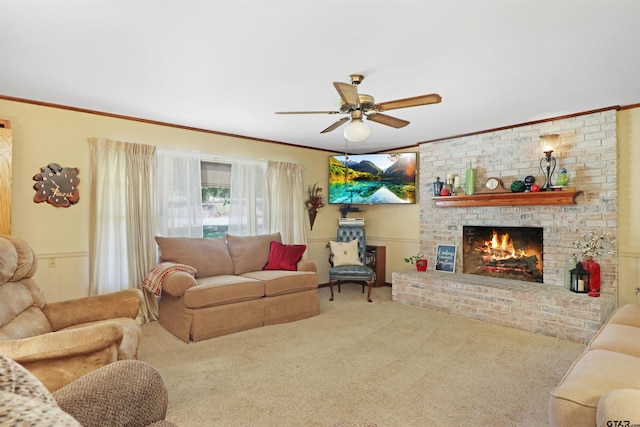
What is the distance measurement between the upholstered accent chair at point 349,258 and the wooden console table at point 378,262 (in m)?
0.18

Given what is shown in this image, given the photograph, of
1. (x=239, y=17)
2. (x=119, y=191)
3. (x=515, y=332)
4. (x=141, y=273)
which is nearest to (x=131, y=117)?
(x=119, y=191)

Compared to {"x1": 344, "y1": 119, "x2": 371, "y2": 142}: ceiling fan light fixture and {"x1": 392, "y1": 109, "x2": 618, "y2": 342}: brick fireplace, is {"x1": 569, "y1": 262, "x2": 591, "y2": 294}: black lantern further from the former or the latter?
{"x1": 344, "y1": 119, "x2": 371, "y2": 142}: ceiling fan light fixture

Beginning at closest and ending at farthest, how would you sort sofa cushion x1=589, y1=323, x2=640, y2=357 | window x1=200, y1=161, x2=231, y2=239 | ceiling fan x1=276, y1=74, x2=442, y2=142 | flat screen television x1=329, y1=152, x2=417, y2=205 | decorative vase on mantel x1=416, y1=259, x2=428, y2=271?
1. sofa cushion x1=589, y1=323, x2=640, y2=357
2. ceiling fan x1=276, y1=74, x2=442, y2=142
3. window x1=200, y1=161, x2=231, y2=239
4. decorative vase on mantel x1=416, y1=259, x2=428, y2=271
5. flat screen television x1=329, y1=152, x2=417, y2=205

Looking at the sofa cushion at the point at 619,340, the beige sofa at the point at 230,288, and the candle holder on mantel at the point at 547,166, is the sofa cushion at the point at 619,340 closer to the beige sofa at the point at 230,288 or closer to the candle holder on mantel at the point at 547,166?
the candle holder on mantel at the point at 547,166

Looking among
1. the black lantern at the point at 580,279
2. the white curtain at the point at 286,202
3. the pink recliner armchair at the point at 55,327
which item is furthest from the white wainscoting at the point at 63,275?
the black lantern at the point at 580,279

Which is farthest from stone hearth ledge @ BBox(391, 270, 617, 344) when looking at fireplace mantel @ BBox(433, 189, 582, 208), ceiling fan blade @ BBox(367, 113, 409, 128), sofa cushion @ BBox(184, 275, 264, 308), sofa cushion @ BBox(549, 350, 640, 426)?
ceiling fan blade @ BBox(367, 113, 409, 128)

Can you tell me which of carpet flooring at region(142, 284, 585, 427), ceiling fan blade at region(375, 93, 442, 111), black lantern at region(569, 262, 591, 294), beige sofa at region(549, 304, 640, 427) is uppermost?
ceiling fan blade at region(375, 93, 442, 111)

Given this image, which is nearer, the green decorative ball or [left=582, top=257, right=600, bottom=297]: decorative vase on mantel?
[left=582, top=257, right=600, bottom=297]: decorative vase on mantel

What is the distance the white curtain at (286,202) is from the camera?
18.0ft

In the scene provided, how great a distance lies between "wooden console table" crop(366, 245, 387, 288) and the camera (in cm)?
609

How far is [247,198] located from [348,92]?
10.3 feet

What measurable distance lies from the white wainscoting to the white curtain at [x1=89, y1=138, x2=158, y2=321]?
0.09 metres

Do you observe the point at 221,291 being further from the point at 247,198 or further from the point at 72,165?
the point at 72,165

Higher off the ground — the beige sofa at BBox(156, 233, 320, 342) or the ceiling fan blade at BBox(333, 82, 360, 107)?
the ceiling fan blade at BBox(333, 82, 360, 107)
